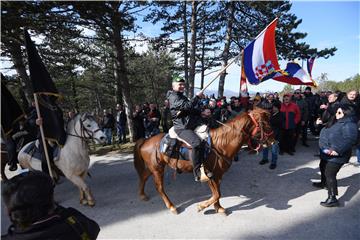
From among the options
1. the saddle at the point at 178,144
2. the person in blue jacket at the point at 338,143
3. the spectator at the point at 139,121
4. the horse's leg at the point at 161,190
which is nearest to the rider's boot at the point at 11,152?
the horse's leg at the point at 161,190

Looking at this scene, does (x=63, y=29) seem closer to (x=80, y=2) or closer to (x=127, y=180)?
(x=80, y=2)

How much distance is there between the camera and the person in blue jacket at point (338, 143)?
4.59 metres

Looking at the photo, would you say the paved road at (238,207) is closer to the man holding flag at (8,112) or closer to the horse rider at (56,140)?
the horse rider at (56,140)

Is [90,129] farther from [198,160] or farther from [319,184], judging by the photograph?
[319,184]

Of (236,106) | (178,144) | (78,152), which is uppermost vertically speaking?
(236,106)

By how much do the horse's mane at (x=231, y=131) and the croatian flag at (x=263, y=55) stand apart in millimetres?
1031

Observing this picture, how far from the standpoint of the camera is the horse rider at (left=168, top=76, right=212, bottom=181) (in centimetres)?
459

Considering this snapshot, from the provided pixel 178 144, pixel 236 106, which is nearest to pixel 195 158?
pixel 178 144

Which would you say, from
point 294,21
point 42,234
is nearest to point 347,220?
point 42,234

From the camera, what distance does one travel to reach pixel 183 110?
15.1 feet

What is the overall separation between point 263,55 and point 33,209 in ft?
16.9

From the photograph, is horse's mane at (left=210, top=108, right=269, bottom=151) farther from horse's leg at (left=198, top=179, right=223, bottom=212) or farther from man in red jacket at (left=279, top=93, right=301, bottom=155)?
man in red jacket at (left=279, top=93, right=301, bottom=155)

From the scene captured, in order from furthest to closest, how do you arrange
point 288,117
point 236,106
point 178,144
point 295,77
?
point 236,106, point 288,117, point 295,77, point 178,144

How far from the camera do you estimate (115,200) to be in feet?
18.7
